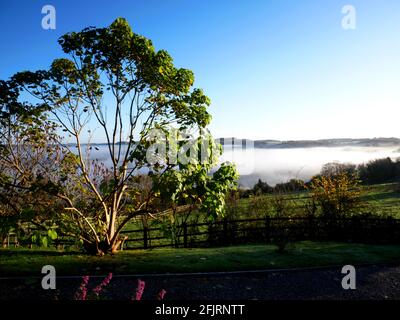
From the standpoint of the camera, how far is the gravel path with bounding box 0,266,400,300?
777 cm

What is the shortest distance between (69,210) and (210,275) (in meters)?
5.00

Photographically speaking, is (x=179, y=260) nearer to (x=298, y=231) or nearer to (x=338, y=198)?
(x=298, y=231)

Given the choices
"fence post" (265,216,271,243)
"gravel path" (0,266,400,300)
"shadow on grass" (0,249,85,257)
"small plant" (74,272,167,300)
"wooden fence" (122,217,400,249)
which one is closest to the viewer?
"small plant" (74,272,167,300)

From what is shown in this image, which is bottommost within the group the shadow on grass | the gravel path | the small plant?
the gravel path

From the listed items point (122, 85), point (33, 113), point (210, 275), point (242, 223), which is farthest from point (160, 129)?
point (242, 223)

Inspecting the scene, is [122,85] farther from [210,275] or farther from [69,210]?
[210,275]

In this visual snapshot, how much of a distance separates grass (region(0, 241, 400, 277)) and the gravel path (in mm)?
657

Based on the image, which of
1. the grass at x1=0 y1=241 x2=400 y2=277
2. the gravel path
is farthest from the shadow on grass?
the gravel path

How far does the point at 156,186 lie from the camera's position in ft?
29.6

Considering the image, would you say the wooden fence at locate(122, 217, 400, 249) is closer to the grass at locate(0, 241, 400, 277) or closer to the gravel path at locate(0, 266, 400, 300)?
the grass at locate(0, 241, 400, 277)

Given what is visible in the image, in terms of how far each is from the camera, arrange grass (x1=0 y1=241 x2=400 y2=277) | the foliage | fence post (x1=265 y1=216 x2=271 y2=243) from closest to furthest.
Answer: grass (x1=0 y1=241 x2=400 y2=277) → fence post (x1=265 y1=216 x2=271 y2=243) → the foliage

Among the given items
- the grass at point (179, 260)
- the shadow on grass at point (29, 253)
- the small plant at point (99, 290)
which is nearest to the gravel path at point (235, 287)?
the small plant at point (99, 290)
